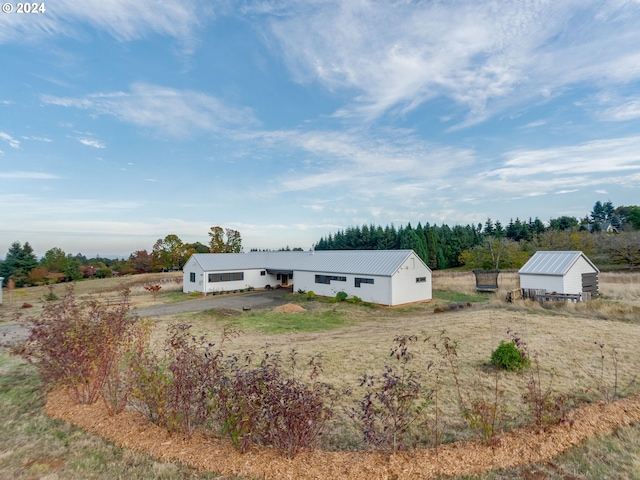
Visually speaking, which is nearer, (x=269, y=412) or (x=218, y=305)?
(x=269, y=412)

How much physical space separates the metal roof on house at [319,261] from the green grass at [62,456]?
20385mm

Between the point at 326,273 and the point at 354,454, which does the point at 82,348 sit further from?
the point at 326,273

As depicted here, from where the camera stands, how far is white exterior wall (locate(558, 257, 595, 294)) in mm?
20494

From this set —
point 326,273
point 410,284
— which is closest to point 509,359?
point 410,284

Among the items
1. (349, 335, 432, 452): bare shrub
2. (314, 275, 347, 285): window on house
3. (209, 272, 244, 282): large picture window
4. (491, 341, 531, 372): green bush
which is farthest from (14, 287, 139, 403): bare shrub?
(209, 272, 244, 282): large picture window

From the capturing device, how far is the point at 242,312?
20328mm

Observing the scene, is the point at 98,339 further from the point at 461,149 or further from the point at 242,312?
the point at 461,149

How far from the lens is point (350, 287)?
2597 cm

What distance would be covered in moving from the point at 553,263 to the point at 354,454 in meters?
23.5

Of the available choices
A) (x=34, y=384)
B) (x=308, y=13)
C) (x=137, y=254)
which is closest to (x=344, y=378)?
(x=34, y=384)

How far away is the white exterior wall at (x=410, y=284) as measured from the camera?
23.7m

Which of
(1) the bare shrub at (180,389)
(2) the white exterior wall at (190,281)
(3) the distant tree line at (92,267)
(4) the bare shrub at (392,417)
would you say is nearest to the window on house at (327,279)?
(2) the white exterior wall at (190,281)

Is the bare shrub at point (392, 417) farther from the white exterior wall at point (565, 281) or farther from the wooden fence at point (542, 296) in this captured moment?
the white exterior wall at point (565, 281)

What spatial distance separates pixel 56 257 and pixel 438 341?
65101 millimetres
